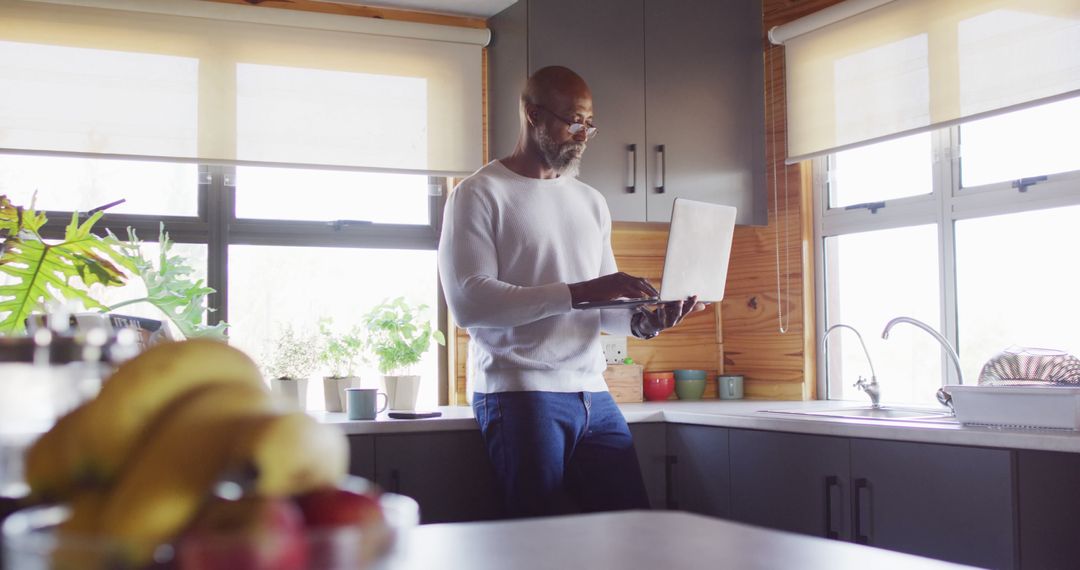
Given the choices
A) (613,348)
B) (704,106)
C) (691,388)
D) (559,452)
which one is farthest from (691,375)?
(559,452)

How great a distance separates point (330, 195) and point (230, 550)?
3.24m

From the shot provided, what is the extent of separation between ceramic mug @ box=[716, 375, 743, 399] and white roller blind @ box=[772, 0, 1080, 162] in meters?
0.81

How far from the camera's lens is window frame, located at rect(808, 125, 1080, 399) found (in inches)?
115

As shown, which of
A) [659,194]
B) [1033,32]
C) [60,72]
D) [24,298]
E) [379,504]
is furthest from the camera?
[659,194]

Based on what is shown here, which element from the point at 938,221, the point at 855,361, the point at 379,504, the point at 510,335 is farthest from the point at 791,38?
the point at 379,504

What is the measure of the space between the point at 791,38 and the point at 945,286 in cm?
103

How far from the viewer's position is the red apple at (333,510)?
0.40 metres

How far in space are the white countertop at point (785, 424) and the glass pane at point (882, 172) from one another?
0.70 m

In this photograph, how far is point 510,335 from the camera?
2.33m

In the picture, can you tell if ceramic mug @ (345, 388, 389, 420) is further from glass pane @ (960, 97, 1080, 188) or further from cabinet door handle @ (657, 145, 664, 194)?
glass pane @ (960, 97, 1080, 188)

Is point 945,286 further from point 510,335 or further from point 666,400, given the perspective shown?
point 510,335

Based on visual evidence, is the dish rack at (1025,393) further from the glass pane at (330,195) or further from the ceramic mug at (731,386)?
the glass pane at (330,195)

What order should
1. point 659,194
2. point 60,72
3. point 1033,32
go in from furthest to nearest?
1. point 659,194
2. point 60,72
3. point 1033,32

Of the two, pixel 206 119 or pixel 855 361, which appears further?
pixel 855 361
